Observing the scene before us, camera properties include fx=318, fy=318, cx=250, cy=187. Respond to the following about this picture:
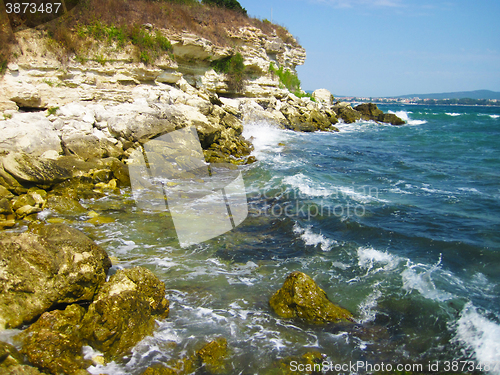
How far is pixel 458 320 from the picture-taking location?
4.88 metres

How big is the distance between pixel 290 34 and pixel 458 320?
3454 centimetres

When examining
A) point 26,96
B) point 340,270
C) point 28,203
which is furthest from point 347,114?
point 28,203

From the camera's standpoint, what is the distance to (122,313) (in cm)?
415

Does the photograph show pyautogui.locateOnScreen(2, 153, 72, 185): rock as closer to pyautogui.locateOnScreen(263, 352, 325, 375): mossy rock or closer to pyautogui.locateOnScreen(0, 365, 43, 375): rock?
pyautogui.locateOnScreen(0, 365, 43, 375): rock

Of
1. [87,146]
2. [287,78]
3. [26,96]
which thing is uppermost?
[287,78]

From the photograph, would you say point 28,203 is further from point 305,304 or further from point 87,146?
point 305,304

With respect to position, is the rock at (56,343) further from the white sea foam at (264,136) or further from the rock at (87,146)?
the white sea foam at (264,136)

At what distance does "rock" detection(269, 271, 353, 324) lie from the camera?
191 inches

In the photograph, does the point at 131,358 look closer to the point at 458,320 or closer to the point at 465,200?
the point at 458,320

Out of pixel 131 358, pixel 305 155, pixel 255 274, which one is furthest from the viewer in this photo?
pixel 305 155

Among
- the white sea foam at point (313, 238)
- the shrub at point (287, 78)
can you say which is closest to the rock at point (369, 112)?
the shrub at point (287, 78)

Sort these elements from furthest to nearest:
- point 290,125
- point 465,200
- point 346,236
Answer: point 290,125 < point 465,200 < point 346,236

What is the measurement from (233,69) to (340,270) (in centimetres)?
2050

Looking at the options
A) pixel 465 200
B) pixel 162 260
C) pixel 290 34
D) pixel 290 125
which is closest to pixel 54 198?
pixel 162 260
